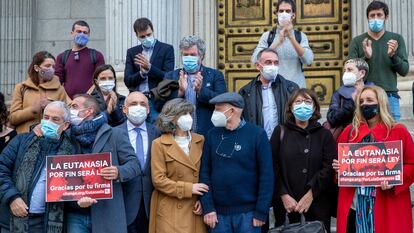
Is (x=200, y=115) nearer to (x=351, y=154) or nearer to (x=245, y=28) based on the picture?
(x=351, y=154)

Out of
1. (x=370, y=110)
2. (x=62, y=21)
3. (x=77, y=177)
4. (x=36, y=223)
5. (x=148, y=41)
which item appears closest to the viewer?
(x=77, y=177)

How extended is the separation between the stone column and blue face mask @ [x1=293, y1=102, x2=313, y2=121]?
6539mm

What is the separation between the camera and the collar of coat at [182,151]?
280 inches

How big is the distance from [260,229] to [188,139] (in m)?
1.01

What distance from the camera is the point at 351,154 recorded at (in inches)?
270

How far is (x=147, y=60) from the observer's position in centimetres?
861

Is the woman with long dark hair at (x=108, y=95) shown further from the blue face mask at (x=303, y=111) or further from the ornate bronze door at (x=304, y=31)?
the ornate bronze door at (x=304, y=31)

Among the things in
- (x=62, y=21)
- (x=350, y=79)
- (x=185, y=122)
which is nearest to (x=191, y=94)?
(x=185, y=122)

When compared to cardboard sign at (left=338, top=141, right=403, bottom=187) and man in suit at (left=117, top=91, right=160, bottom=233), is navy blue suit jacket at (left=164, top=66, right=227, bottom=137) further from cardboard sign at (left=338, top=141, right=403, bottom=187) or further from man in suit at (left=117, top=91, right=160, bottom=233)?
cardboard sign at (left=338, top=141, right=403, bottom=187)

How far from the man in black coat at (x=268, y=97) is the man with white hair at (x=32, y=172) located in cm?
177

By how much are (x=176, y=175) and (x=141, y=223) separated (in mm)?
526

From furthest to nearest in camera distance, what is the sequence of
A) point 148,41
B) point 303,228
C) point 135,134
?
point 148,41 < point 135,134 < point 303,228

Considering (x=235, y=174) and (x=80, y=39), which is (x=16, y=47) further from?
(x=235, y=174)

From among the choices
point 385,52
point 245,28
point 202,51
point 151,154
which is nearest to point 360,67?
point 385,52
